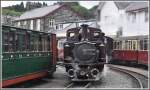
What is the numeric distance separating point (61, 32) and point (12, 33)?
38491mm

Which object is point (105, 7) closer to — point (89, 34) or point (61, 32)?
point (61, 32)

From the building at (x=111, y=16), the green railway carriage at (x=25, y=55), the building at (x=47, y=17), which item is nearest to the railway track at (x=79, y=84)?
the green railway carriage at (x=25, y=55)

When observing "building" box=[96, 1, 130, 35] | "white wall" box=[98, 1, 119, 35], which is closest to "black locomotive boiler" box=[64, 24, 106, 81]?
"building" box=[96, 1, 130, 35]

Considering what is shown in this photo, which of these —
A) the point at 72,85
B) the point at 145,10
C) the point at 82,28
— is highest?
the point at 145,10

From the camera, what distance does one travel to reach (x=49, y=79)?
19.6m

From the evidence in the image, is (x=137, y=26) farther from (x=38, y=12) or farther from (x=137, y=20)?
(x=38, y=12)

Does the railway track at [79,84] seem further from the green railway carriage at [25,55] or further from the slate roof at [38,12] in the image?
the slate roof at [38,12]

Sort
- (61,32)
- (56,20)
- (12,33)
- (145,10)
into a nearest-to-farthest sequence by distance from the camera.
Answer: (12,33) < (145,10) < (61,32) < (56,20)

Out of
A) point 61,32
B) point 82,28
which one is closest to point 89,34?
point 82,28

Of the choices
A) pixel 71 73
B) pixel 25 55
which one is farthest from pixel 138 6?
pixel 25 55

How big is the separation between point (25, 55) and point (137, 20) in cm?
3205

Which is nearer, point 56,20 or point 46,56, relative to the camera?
point 46,56

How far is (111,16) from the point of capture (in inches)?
2295

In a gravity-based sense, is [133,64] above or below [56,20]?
below
